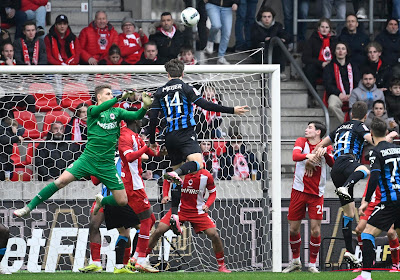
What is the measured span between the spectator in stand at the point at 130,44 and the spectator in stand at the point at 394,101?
4.04m

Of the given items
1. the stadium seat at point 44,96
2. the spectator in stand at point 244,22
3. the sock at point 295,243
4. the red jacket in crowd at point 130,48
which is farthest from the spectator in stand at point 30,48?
the sock at point 295,243

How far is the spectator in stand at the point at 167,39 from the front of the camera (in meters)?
14.8

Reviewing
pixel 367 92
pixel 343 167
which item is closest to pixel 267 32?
pixel 367 92

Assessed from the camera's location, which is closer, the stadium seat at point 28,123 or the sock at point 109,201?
the sock at point 109,201

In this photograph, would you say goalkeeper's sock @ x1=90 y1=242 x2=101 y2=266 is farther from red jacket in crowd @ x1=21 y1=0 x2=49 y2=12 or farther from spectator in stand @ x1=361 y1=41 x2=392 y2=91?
spectator in stand @ x1=361 y1=41 x2=392 y2=91

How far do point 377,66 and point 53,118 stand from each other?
5638 millimetres

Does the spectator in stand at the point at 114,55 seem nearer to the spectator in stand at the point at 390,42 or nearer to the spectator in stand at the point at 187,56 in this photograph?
the spectator in stand at the point at 187,56

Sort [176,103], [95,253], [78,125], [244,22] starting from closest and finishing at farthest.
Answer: [176,103], [95,253], [78,125], [244,22]

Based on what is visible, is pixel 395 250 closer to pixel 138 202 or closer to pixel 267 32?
pixel 138 202

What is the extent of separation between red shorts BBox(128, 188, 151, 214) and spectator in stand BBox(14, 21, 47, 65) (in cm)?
408

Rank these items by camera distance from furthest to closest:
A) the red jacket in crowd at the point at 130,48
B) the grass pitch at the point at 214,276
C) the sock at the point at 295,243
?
the red jacket in crowd at the point at 130,48
the sock at the point at 295,243
the grass pitch at the point at 214,276

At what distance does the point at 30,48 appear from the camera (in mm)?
14188

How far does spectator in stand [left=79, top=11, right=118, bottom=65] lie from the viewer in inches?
582

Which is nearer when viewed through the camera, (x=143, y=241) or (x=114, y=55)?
(x=143, y=241)
